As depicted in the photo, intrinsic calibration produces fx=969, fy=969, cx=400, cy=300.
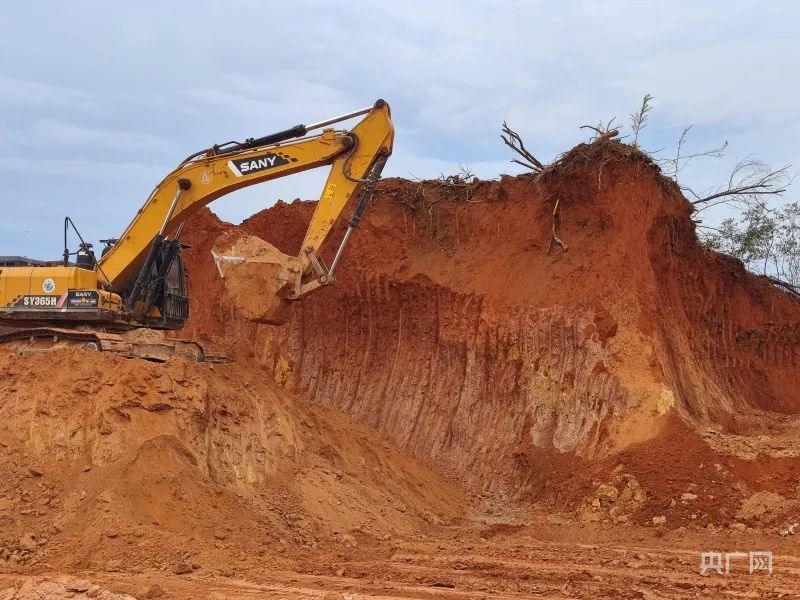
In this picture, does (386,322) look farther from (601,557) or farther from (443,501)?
(601,557)

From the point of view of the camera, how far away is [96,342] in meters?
12.9

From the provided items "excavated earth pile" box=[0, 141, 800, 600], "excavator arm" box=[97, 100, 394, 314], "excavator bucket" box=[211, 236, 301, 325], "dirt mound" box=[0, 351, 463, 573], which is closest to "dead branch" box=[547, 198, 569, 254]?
"excavated earth pile" box=[0, 141, 800, 600]

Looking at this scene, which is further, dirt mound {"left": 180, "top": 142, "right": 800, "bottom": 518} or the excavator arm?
dirt mound {"left": 180, "top": 142, "right": 800, "bottom": 518}

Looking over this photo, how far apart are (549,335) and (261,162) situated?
18.6 feet

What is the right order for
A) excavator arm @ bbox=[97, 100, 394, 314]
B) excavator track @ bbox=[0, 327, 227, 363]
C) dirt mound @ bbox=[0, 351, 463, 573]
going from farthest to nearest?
excavator arm @ bbox=[97, 100, 394, 314] → excavator track @ bbox=[0, 327, 227, 363] → dirt mound @ bbox=[0, 351, 463, 573]

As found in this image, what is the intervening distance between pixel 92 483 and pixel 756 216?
21572mm

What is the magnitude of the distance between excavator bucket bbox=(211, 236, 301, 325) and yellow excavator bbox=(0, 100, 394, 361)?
20 mm

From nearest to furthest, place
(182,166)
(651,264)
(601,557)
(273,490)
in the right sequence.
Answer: (601,557) < (273,490) < (182,166) < (651,264)

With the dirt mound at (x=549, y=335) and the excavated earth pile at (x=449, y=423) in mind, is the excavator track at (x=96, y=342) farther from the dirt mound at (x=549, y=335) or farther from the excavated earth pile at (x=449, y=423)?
the dirt mound at (x=549, y=335)

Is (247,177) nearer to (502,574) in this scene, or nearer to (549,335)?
(549,335)

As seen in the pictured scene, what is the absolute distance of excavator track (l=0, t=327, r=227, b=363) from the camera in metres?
12.9

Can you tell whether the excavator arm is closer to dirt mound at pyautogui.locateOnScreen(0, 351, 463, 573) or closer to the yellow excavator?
the yellow excavator

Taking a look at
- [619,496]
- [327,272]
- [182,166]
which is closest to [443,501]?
[619,496]

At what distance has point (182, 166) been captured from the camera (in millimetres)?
14047
